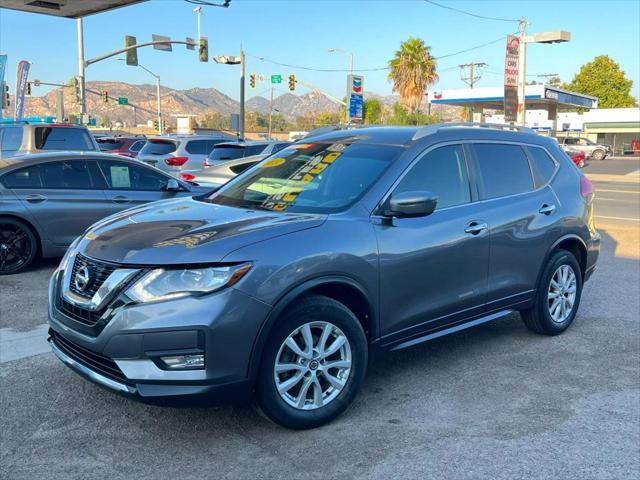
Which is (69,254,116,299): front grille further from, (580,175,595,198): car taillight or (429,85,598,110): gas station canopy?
(429,85,598,110): gas station canopy

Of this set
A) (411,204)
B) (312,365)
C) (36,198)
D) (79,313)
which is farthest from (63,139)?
(312,365)

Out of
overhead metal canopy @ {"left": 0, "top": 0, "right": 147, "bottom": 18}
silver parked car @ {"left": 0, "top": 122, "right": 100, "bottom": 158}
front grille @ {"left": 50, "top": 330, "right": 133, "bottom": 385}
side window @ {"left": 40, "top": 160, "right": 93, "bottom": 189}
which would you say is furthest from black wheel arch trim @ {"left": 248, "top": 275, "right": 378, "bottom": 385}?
overhead metal canopy @ {"left": 0, "top": 0, "right": 147, "bottom": 18}

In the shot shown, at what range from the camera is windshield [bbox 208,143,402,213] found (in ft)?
13.9

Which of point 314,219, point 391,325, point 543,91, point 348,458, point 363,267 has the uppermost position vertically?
point 543,91

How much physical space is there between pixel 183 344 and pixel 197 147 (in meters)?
13.2

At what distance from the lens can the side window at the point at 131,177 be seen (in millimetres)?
8438

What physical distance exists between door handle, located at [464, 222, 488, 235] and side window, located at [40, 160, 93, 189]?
5.49 metres

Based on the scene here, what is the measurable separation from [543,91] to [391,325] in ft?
109

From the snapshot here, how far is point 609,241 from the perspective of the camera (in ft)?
35.4

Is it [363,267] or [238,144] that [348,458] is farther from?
[238,144]

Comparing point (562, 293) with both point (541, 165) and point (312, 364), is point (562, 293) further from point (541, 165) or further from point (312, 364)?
point (312, 364)

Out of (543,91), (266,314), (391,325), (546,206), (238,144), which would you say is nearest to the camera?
(266,314)

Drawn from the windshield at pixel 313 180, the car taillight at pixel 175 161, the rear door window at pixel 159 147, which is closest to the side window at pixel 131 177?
the windshield at pixel 313 180

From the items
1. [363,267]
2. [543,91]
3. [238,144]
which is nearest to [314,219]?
[363,267]
